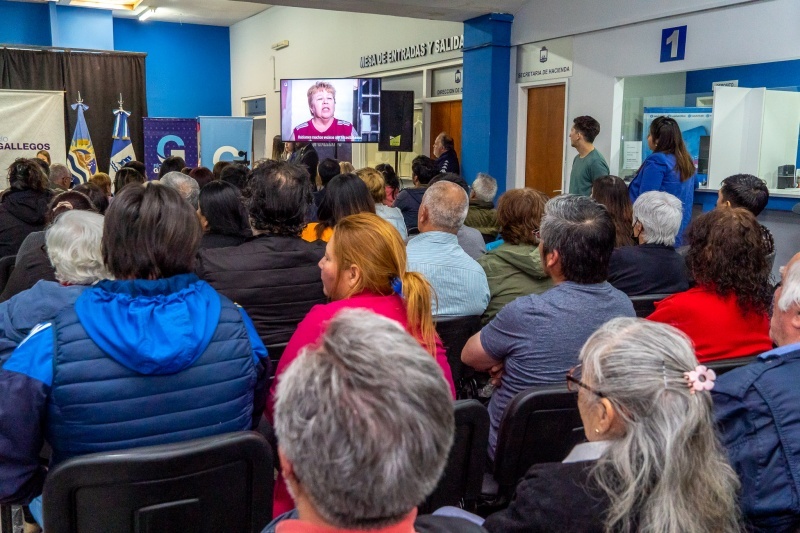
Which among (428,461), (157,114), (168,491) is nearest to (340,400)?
(428,461)

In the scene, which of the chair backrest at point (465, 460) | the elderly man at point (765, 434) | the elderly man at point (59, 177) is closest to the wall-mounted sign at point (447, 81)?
the elderly man at point (59, 177)

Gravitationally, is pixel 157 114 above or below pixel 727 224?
above

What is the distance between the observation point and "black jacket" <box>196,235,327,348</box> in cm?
240

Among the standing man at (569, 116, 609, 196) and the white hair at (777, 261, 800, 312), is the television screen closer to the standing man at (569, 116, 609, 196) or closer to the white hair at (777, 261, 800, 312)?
the standing man at (569, 116, 609, 196)

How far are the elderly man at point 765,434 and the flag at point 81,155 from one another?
432 inches

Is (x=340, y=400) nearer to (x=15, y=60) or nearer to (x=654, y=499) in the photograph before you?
(x=654, y=499)

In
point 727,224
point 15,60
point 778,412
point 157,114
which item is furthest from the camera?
point 157,114

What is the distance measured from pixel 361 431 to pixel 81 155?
1140cm

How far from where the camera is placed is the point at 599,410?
116cm

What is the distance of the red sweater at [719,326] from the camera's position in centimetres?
218

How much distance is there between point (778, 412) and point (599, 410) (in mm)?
423

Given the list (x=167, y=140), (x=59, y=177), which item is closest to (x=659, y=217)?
(x=59, y=177)

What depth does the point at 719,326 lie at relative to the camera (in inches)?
85.8

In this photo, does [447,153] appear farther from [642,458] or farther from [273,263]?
[642,458]
